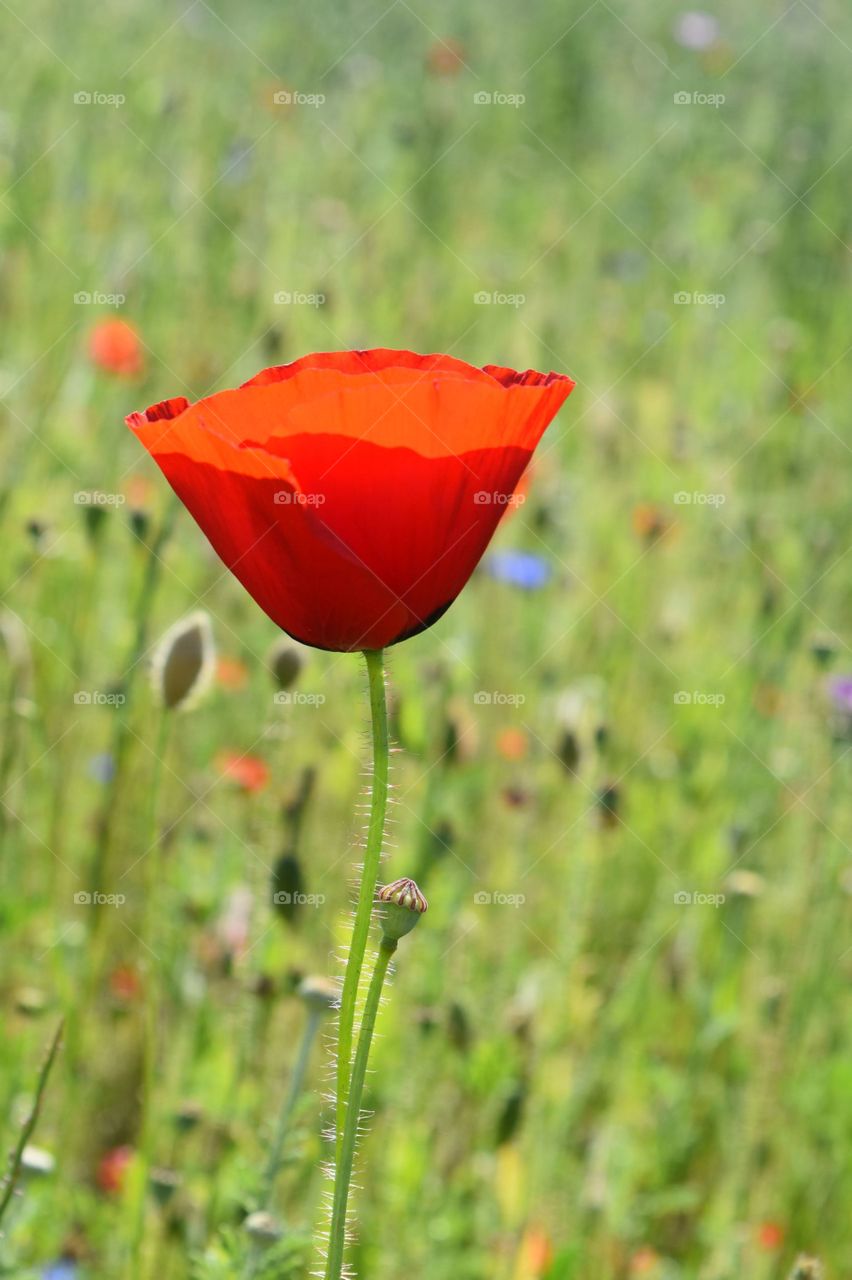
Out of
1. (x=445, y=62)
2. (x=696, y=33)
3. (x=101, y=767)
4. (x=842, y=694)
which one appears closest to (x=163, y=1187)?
(x=101, y=767)

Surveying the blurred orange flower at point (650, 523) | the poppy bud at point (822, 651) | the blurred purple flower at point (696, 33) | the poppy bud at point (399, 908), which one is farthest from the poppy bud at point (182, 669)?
the blurred purple flower at point (696, 33)

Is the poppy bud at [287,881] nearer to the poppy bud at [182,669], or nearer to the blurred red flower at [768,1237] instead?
the poppy bud at [182,669]

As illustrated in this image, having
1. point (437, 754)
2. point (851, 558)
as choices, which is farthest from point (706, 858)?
point (851, 558)

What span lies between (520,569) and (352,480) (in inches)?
68.7

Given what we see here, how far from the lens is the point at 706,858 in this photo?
2229mm

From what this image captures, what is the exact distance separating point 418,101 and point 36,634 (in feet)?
8.50

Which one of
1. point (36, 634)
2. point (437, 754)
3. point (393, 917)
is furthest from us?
point (36, 634)

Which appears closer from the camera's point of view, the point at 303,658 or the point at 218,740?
the point at 303,658

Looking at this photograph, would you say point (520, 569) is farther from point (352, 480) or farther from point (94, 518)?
point (352, 480)

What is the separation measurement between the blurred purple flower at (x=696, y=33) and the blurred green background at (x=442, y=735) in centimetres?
2

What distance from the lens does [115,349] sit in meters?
2.39

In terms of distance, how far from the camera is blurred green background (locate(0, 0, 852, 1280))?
1.61 metres

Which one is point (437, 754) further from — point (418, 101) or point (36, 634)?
point (418, 101)

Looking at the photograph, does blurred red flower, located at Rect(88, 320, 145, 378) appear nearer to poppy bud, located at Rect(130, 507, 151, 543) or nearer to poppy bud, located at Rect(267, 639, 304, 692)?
poppy bud, located at Rect(130, 507, 151, 543)
